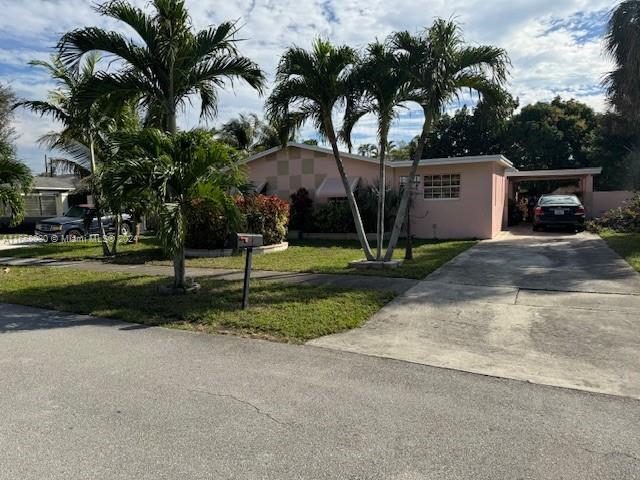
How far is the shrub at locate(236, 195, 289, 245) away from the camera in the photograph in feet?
44.8

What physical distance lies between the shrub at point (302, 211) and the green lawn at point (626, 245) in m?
9.59

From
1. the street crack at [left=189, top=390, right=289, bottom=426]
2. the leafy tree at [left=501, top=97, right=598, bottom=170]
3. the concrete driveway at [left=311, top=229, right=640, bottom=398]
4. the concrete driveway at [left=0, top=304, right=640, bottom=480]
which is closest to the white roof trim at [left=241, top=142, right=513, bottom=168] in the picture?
the concrete driveway at [left=311, top=229, right=640, bottom=398]

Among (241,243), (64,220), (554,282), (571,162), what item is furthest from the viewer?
(571,162)

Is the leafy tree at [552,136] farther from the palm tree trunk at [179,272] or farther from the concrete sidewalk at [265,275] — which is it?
the palm tree trunk at [179,272]

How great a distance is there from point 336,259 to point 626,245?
7.54 meters

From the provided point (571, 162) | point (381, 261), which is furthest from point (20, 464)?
point (571, 162)

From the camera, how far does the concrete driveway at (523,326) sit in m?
4.51

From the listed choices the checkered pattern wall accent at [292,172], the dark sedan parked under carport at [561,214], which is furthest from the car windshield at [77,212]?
the dark sedan parked under carport at [561,214]

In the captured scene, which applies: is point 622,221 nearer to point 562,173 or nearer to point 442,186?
point 562,173

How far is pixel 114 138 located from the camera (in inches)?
297

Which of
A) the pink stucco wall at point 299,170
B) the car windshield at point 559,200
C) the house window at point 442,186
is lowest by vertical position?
the car windshield at point 559,200

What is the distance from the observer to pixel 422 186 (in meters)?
17.0

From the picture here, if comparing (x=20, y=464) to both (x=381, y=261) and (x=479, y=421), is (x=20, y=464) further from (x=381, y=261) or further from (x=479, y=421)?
(x=381, y=261)

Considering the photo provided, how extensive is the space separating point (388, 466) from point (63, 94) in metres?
13.8
